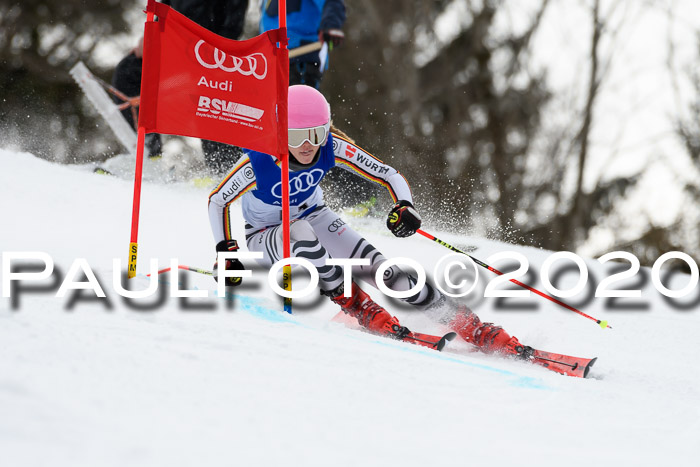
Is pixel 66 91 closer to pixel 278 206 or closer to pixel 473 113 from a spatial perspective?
pixel 473 113

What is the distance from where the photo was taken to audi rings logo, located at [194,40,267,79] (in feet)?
10.8

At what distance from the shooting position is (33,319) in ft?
6.98

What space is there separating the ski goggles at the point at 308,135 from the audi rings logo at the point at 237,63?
0.97 feet

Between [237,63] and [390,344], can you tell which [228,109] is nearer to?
[237,63]

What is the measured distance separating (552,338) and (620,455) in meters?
2.45

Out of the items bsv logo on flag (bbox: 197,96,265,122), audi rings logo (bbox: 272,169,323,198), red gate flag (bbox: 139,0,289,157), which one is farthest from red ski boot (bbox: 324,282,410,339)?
bsv logo on flag (bbox: 197,96,265,122)

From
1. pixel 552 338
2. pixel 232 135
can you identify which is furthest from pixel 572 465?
pixel 552 338

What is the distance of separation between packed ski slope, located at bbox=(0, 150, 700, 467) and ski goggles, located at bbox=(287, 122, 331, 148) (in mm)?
778

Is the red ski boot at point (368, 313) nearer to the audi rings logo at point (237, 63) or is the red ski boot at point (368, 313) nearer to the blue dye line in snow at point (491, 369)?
the blue dye line in snow at point (491, 369)

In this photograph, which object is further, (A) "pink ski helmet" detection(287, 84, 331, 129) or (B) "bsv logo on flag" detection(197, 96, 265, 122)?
(A) "pink ski helmet" detection(287, 84, 331, 129)

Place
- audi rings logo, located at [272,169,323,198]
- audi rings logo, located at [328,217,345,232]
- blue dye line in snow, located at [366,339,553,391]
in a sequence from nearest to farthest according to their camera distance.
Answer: blue dye line in snow, located at [366,339,553,391], audi rings logo, located at [272,169,323,198], audi rings logo, located at [328,217,345,232]

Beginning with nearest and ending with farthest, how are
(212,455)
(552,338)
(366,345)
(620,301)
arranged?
1. (212,455)
2. (366,345)
3. (552,338)
4. (620,301)

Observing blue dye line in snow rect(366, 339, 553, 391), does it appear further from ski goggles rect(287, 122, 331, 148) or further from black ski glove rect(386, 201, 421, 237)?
ski goggles rect(287, 122, 331, 148)

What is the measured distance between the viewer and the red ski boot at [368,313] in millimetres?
3416
